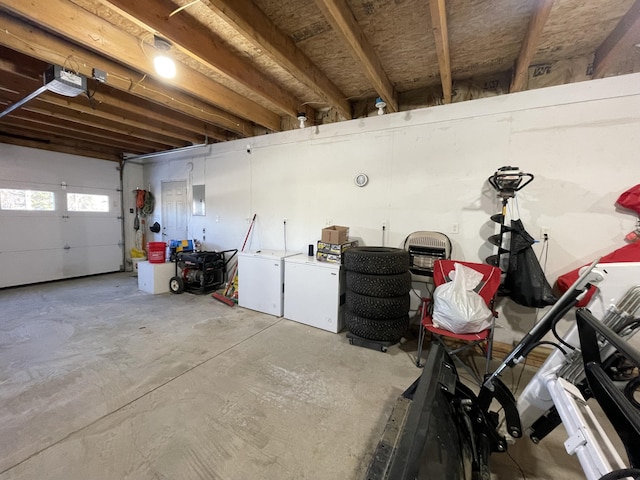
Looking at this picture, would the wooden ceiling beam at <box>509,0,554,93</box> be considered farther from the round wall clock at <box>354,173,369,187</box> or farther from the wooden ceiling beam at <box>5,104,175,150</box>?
the wooden ceiling beam at <box>5,104,175,150</box>

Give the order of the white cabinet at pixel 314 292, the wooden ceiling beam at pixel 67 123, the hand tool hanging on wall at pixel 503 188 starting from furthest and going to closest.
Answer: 1. the wooden ceiling beam at pixel 67 123
2. the white cabinet at pixel 314 292
3. the hand tool hanging on wall at pixel 503 188

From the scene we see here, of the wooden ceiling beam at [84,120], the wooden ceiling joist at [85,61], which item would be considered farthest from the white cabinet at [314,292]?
the wooden ceiling beam at [84,120]

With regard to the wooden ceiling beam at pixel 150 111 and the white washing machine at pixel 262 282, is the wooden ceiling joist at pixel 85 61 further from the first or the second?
the white washing machine at pixel 262 282

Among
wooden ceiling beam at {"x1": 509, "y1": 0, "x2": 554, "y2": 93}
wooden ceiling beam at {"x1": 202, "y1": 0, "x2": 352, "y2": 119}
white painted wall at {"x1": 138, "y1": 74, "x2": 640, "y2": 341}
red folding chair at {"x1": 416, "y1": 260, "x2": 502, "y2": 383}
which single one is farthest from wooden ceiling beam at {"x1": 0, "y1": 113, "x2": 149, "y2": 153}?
wooden ceiling beam at {"x1": 509, "y1": 0, "x2": 554, "y2": 93}

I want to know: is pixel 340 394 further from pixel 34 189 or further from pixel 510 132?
pixel 34 189

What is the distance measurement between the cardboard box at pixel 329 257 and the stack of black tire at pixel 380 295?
0.36 metres

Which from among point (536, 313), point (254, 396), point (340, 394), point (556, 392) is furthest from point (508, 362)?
point (536, 313)

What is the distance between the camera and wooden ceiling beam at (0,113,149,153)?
3.95 meters

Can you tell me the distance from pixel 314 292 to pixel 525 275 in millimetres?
2228

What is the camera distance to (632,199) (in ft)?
7.33

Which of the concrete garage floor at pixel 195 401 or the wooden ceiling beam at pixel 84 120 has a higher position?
the wooden ceiling beam at pixel 84 120

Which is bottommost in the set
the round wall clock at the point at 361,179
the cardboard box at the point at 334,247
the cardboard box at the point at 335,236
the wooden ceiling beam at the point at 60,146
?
the cardboard box at the point at 334,247

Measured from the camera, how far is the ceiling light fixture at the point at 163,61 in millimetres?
2164

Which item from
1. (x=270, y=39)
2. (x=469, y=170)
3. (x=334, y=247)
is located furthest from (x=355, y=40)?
(x=334, y=247)
